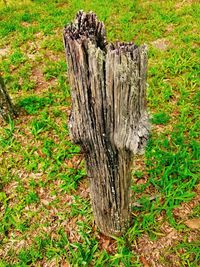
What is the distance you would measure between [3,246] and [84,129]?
1818mm

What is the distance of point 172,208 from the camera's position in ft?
10.4

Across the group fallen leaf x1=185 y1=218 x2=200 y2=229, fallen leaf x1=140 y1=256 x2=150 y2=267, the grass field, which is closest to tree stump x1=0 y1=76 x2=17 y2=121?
the grass field

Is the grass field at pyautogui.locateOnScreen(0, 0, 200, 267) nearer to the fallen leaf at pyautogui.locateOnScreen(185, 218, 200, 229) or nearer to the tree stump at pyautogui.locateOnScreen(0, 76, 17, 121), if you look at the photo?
the fallen leaf at pyautogui.locateOnScreen(185, 218, 200, 229)

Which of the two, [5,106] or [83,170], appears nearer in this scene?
[83,170]

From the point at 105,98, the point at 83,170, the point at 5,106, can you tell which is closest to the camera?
the point at 105,98

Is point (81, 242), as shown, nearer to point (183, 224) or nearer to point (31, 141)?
point (183, 224)

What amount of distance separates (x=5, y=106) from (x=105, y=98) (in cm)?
278

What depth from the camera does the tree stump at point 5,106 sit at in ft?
13.4

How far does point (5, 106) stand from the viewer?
4215mm

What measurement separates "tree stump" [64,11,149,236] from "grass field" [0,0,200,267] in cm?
25

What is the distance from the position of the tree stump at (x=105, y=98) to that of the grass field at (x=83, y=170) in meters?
0.25

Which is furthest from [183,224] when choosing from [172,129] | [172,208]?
[172,129]

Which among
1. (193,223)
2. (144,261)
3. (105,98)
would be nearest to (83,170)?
(144,261)

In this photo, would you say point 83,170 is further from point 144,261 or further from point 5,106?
point 5,106
